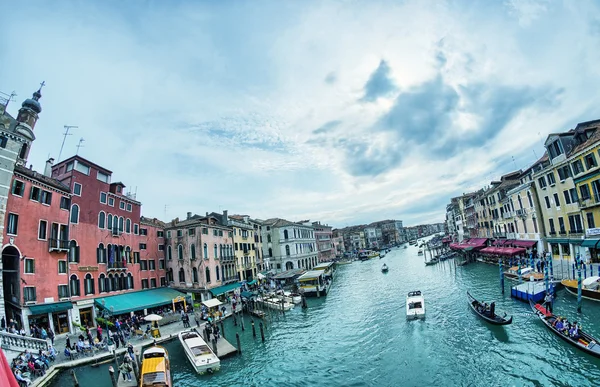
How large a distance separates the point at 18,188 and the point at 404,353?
30.9 metres

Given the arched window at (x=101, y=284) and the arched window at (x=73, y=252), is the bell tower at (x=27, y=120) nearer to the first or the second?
the arched window at (x=73, y=252)

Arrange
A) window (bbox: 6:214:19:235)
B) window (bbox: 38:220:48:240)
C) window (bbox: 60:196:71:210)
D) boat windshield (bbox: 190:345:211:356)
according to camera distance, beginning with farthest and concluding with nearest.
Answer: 1. window (bbox: 60:196:71:210)
2. window (bbox: 38:220:48:240)
3. window (bbox: 6:214:19:235)
4. boat windshield (bbox: 190:345:211:356)

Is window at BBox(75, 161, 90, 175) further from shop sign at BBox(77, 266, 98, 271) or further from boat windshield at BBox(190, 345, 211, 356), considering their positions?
boat windshield at BBox(190, 345, 211, 356)

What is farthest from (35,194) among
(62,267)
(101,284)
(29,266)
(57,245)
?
(101,284)

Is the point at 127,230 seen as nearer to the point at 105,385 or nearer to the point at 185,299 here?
the point at 185,299

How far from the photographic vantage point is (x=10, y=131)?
23.2 metres

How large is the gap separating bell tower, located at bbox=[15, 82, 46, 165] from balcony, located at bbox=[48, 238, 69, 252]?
678cm

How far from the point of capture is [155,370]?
1877 cm

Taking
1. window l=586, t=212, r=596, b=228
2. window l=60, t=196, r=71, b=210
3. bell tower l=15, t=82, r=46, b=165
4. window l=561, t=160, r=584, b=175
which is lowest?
window l=586, t=212, r=596, b=228

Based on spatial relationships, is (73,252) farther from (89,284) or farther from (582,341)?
(582,341)

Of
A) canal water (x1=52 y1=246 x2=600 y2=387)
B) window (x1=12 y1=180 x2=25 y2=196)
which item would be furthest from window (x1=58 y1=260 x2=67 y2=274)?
canal water (x1=52 y1=246 x2=600 y2=387)

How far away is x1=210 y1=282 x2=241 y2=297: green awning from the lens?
4112 cm

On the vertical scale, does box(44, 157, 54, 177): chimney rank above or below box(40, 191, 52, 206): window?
above

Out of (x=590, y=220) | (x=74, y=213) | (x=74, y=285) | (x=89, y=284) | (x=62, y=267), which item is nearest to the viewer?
(x=62, y=267)
